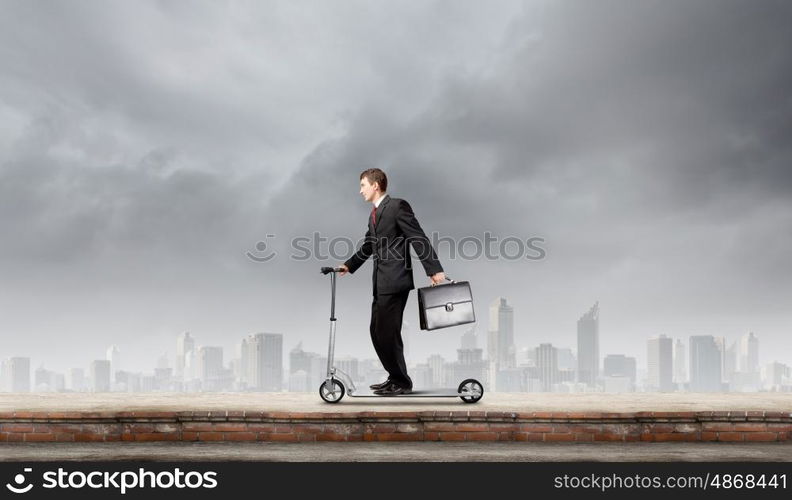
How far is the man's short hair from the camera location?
28.7ft

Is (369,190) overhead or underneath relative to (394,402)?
overhead

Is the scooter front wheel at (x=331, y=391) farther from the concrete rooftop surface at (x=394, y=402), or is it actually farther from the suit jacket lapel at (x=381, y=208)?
the suit jacket lapel at (x=381, y=208)

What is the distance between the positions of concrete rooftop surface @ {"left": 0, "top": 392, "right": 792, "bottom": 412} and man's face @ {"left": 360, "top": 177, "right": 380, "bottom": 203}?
2.03m

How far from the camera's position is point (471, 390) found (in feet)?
28.1

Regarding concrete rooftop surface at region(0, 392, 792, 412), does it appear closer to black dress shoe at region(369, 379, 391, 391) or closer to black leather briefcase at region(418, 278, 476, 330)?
black dress shoe at region(369, 379, 391, 391)

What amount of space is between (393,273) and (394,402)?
1.26 meters

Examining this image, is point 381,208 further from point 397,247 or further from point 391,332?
point 391,332

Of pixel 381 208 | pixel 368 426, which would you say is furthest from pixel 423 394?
pixel 381 208

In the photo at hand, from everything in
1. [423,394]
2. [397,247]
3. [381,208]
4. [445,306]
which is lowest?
[423,394]

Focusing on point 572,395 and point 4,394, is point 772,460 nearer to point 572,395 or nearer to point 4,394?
point 572,395

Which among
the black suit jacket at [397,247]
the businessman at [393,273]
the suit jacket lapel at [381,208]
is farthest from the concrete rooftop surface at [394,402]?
the suit jacket lapel at [381,208]

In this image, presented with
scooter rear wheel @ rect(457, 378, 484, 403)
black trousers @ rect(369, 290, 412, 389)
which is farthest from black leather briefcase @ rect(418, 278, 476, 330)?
scooter rear wheel @ rect(457, 378, 484, 403)

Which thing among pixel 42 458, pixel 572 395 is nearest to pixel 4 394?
pixel 42 458

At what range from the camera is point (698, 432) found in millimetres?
7531
